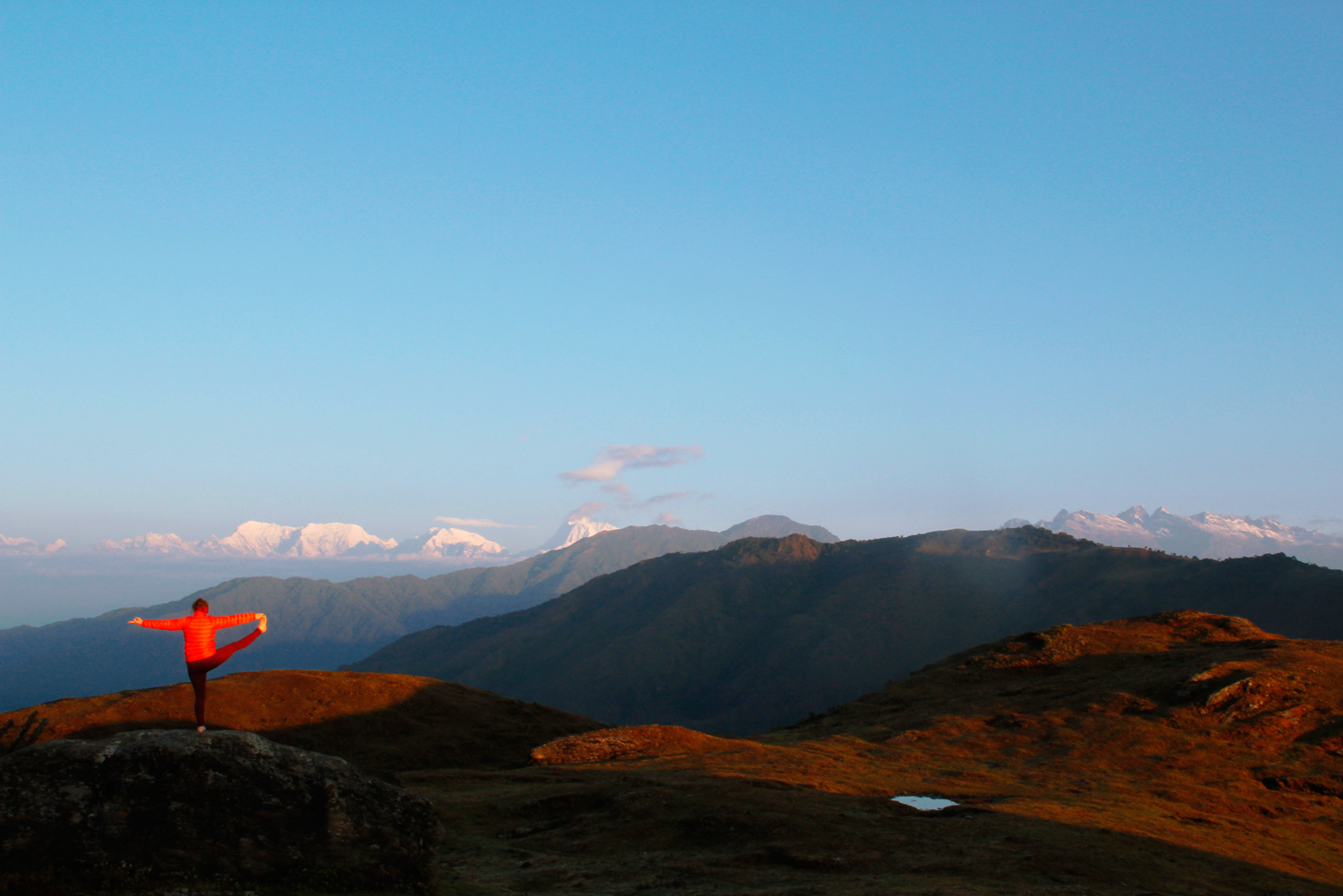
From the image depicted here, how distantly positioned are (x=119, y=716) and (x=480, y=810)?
82.3ft

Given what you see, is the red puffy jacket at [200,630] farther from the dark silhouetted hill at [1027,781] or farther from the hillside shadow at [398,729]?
the hillside shadow at [398,729]

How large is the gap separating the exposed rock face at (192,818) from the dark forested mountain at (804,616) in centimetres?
11490

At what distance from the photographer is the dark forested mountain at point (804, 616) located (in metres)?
117

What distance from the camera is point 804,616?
150875 mm

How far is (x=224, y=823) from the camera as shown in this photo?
10328 mm

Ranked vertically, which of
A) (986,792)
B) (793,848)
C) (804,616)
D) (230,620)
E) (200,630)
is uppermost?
(230,620)

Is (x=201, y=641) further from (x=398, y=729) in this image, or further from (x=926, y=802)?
(x=398, y=729)

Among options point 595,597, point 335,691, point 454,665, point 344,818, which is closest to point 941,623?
point 595,597

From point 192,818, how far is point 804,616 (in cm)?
14640

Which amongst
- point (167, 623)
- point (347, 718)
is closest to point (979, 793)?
point (167, 623)

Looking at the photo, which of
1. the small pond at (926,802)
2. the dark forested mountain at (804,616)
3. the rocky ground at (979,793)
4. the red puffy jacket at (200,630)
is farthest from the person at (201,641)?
the dark forested mountain at (804,616)

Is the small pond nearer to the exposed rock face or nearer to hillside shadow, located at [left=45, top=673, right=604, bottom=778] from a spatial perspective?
the exposed rock face

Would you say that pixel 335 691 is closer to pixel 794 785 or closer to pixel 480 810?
pixel 480 810

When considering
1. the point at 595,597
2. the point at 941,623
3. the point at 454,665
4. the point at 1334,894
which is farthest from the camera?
the point at 595,597
